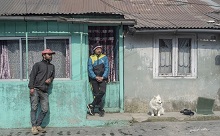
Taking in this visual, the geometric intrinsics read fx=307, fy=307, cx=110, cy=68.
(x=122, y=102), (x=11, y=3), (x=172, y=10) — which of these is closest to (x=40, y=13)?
(x=11, y=3)

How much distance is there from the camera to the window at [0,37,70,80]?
28.8 ft

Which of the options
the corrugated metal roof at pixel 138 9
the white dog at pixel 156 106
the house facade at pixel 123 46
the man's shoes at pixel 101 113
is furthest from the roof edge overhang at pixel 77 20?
the man's shoes at pixel 101 113

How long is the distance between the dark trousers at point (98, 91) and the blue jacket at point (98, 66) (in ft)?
0.69

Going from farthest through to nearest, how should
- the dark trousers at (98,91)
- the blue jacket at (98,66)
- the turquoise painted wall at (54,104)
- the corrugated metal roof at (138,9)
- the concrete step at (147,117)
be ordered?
the corrugated metal roof at (138,9) < the blue jacket at (98,66) < the dark trousers at (98,91) < the concrete step at (147,117) < the turquoise painted wall at (54,104)

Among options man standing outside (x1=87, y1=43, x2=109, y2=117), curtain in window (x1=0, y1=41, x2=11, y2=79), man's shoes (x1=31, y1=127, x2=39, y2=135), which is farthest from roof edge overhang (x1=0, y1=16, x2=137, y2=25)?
man's shoes (x1=31, y1=127, x2=39, y2=135)

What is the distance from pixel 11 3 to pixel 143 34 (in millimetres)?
4045

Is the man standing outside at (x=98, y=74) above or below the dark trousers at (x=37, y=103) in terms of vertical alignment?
above

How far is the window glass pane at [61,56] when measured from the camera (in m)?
8.89

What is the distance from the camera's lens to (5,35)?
862 cm

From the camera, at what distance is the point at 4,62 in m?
8.84

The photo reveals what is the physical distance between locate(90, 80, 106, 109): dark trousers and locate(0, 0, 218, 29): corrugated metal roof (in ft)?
6.38

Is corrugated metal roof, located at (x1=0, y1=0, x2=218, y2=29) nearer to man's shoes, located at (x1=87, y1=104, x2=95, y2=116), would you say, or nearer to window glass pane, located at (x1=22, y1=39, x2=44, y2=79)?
window glass pane, located at (x1=22, y1=39, x2=44, y2=79)

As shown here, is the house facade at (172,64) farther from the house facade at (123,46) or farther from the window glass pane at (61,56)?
the window glass pane at (61,56)

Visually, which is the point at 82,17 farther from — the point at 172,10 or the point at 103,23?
the point at 172,10
